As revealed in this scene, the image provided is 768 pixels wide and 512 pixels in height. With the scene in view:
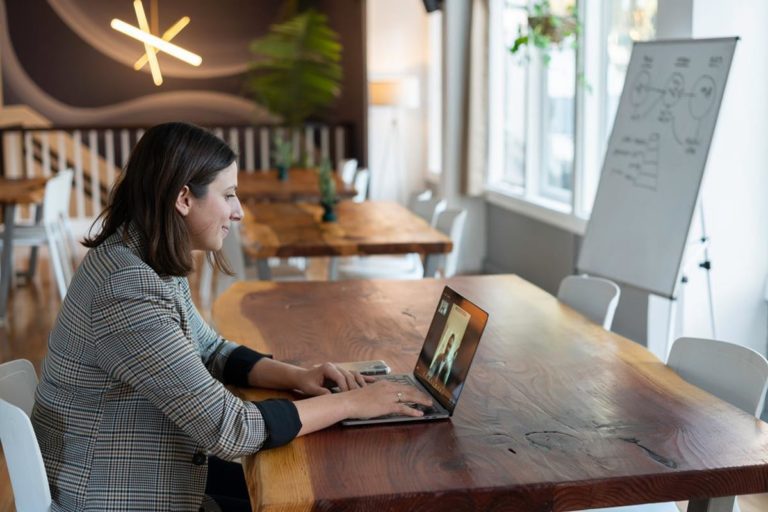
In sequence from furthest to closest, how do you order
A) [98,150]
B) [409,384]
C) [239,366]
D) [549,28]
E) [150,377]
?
[98,150], [549,28], [239,366], [409,384], [150,377]

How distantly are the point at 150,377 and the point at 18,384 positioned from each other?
22.6 inches

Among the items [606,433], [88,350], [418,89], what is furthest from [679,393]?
[418,89]

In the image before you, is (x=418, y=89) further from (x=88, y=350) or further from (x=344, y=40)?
(x=88, y=350)

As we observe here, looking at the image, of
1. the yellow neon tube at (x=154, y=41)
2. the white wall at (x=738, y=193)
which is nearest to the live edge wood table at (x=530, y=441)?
the yellow neon tube at (x=154, y=41)

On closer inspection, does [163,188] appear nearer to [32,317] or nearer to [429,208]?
[429,208]

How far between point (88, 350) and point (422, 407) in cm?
66

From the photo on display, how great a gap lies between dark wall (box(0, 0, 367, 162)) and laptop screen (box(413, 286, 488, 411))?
7817 millimetres

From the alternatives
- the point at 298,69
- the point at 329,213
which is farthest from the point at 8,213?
the point at 298,69

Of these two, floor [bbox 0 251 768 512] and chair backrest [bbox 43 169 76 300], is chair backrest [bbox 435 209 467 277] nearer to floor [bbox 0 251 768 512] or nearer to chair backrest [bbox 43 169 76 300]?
floor [bbox 0 251 768 512]

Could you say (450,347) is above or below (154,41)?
below

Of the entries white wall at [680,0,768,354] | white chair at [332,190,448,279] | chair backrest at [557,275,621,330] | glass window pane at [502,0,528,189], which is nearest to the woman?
chair backrest at [557,275,621,330]

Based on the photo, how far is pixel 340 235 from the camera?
4.50m

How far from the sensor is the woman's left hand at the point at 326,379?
2.11 meters

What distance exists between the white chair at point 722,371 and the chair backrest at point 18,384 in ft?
4.28
